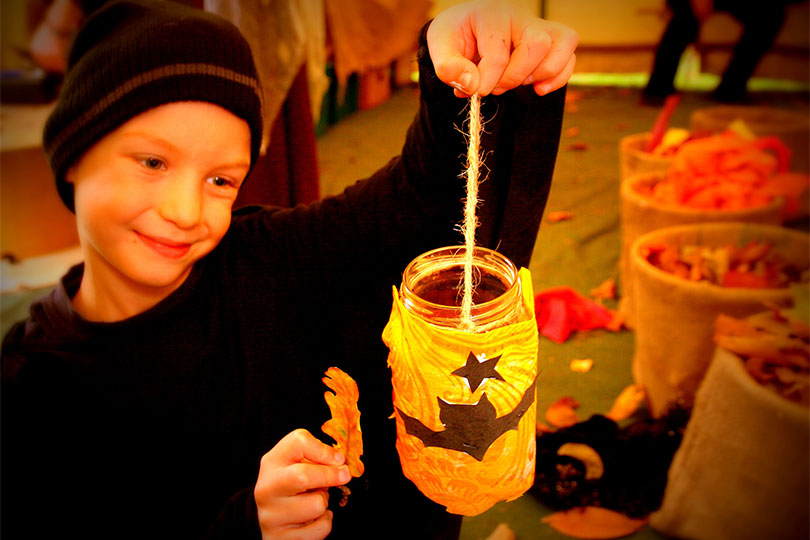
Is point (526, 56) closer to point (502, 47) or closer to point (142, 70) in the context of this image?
point (502, 47)

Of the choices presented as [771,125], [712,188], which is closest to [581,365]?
[712,188]

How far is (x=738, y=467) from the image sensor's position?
0.99m

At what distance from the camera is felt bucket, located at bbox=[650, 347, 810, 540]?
0.89 meters

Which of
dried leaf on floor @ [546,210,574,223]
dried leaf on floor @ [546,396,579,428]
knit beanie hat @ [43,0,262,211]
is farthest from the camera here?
dried leaf on floor @ [546,210,574,223]

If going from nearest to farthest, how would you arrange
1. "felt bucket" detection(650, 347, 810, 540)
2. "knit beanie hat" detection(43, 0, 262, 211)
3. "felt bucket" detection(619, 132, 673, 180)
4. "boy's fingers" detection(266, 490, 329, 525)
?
"boy's fingers" detection(266, 490, 329, 525), "knit beanie hat" detection(43, 0, 262, 211), "felt bucket" detection(650, 347, 810, 540), "felt bucket" detection(619, 132, 673, 180)

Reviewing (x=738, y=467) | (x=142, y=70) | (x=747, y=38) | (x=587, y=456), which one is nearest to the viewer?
(x=142, y=70)

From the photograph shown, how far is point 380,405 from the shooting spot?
58cm

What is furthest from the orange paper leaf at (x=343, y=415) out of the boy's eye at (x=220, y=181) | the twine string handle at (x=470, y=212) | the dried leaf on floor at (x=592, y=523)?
the dried leaf on floor at (x=592, y=523)

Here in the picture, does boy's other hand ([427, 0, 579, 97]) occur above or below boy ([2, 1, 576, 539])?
above

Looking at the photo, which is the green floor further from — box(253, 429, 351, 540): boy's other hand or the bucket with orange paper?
box(253, 429, 351, 540): boy's other hand

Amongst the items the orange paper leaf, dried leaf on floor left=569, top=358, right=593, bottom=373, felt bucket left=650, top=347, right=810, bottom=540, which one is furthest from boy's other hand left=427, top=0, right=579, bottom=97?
dried leaf on floor left=569, top=358, right=593, bottom=373

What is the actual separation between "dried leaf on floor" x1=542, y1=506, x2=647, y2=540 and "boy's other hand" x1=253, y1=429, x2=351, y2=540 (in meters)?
0.81

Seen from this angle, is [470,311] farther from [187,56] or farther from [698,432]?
[698,432]

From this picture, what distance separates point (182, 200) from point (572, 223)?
4.26 feet
